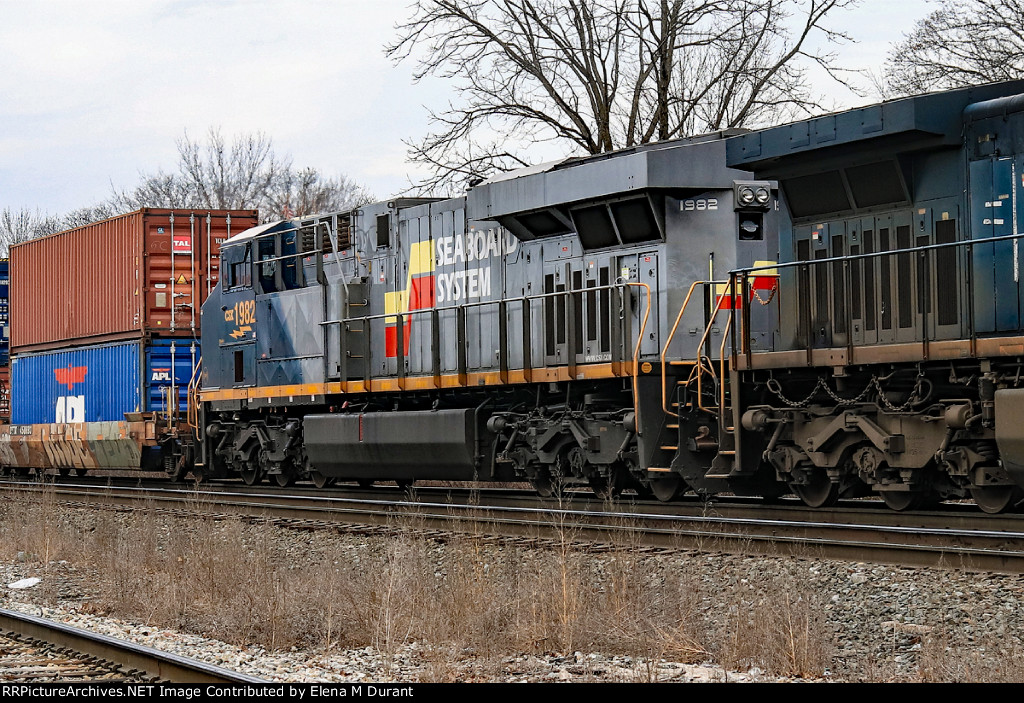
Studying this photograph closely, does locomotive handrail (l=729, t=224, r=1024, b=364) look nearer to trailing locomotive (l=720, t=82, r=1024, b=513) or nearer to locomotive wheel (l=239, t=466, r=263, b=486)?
trailing locomotive (l=720, t=82, r=1024, b=513)

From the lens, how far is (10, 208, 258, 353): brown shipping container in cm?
2211

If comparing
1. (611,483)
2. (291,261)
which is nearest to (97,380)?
(291,261)

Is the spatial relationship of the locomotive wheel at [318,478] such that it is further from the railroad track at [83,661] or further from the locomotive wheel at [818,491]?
the railroad track at [83,661]

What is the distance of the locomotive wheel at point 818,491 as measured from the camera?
12.3m

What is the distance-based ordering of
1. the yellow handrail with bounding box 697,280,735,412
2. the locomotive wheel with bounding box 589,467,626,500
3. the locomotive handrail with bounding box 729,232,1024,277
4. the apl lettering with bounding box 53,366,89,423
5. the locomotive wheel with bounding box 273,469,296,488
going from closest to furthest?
the locomotive handrail with bounding box 729,232,1024,277, the yellow handrail with bounding box 697,280,735,412, the locomotive wheel with bounding box 589,467,626,500, the locomotive wheel with bounding box 273,469,296,488, the apl lettering with bounding box 53,366,89,423

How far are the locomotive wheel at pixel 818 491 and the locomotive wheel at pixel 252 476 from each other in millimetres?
10058

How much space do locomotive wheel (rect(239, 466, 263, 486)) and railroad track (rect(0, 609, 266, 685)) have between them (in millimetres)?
11044

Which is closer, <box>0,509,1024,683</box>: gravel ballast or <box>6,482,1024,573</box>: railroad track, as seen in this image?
<box>0,509,1024,683</box>: gravel ballast

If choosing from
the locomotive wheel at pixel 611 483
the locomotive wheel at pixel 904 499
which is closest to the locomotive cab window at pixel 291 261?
the locomotive wheel at pixel 611 483

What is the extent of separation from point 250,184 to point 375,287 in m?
51.6

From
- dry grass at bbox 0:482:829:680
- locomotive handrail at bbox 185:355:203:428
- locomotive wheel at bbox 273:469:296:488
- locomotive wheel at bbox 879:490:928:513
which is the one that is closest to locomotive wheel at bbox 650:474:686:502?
dry grass at bbox 0:482:829:680

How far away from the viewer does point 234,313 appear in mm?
20281

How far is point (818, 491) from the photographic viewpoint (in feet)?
40.8

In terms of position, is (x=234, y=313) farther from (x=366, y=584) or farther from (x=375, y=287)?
(x=366, y=584)
